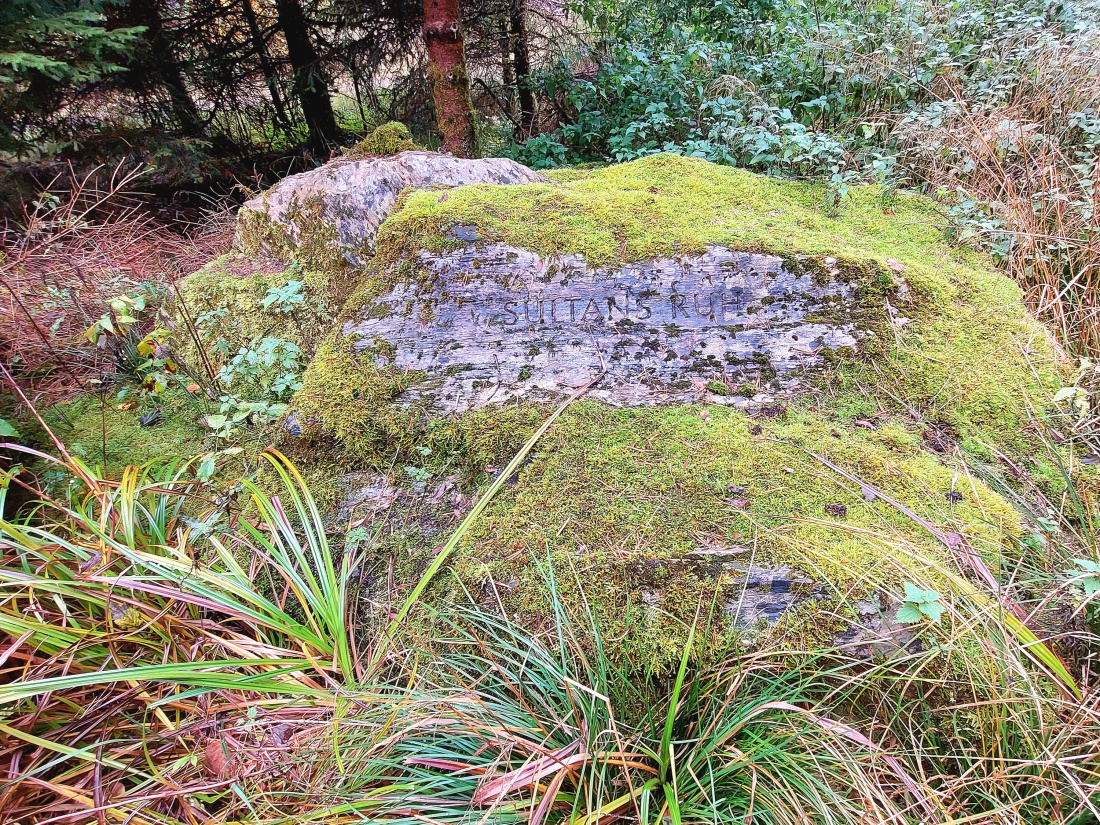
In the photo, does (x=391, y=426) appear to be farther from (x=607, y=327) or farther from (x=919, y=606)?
(x=919, y=606)

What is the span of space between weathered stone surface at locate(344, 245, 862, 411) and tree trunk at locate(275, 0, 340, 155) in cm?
459

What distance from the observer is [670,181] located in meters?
2.88

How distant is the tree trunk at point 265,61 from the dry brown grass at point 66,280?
239cm

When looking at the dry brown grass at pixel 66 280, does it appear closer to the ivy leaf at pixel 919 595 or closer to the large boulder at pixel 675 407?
the large boulder at pixel 675 407

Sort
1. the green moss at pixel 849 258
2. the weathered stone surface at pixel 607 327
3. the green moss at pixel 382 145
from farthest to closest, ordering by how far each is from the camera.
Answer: the green moss at pixel 382 145
the weathered stone surface at pixel 607 327
the green moss at pixel 849 258

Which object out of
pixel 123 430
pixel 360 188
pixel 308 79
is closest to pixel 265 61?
pixel 308 79

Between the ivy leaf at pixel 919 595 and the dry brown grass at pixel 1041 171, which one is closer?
the ivy leaf at pixel 919 595

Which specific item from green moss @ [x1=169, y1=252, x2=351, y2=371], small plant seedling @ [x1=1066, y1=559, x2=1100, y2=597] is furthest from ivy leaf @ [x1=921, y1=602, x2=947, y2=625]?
green moss @ [x1=169, y1=252, x2=351, y2=371]

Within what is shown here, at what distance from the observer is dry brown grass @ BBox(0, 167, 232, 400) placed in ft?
9.11

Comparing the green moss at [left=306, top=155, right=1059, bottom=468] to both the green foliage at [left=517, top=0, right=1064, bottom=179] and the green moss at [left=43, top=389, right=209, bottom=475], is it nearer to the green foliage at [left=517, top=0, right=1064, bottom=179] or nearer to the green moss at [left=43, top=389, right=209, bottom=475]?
the green moss at [left=43, top=389, right=209, bottom=475]

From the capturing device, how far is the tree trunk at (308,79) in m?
5.30

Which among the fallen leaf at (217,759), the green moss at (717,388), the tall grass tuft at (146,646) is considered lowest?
the fallen leaf at (217,759)

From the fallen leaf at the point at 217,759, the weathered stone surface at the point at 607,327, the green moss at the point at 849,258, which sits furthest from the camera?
the weathered stone surface at the point at 607,327

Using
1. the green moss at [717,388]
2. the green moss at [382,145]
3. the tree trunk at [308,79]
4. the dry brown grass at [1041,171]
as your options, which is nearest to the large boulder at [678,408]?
the green moss at [717,388]
